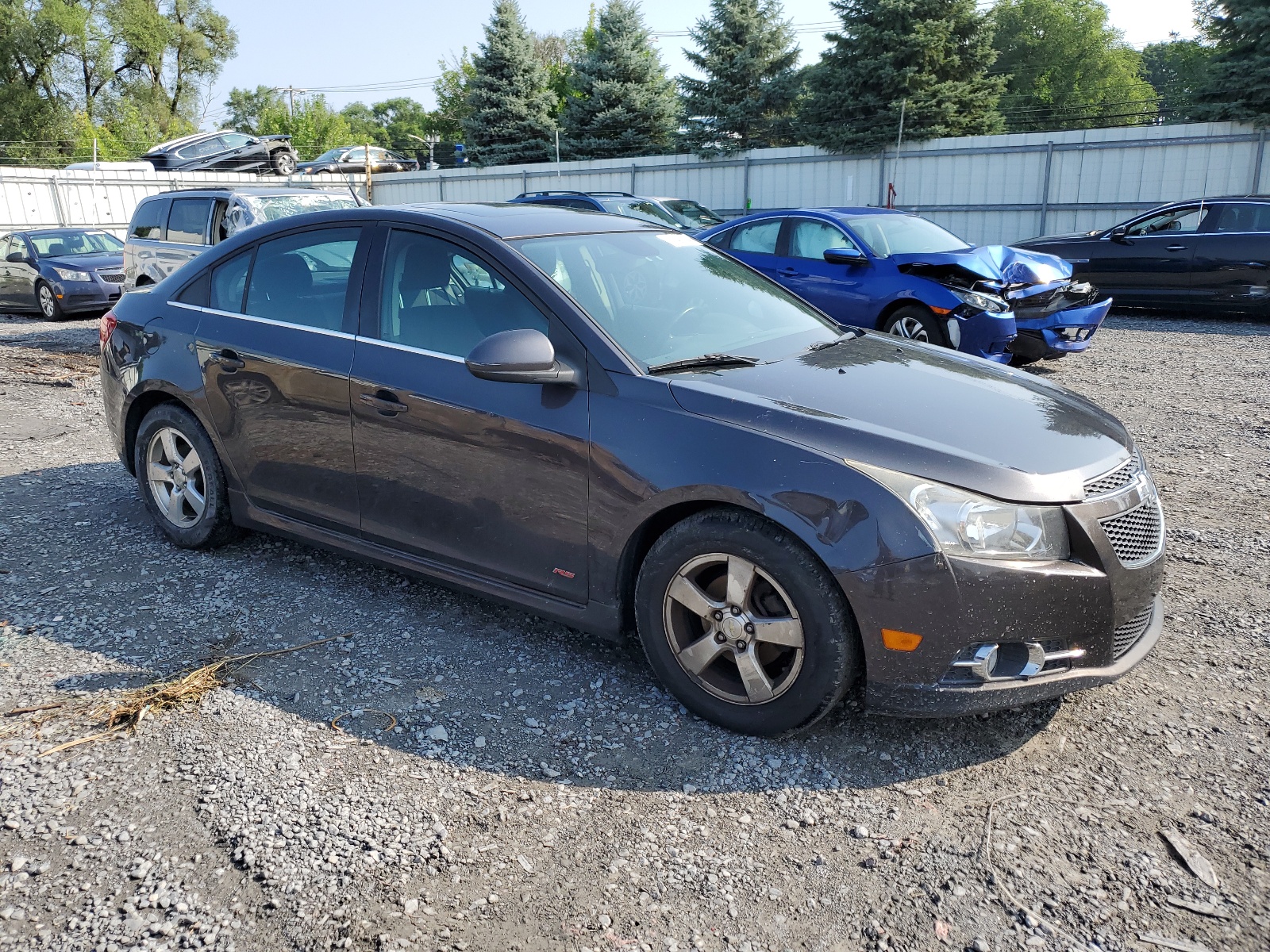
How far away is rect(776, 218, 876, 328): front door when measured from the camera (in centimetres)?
946

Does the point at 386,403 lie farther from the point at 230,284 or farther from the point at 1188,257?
the point at 1188,257

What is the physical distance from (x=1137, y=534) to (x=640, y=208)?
12.2m

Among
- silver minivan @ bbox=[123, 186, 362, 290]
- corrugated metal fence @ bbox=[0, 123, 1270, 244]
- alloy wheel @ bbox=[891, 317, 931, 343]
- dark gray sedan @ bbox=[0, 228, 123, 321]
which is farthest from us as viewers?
corrugated metal fence @ bbox=[0, 123, 1270, 244]

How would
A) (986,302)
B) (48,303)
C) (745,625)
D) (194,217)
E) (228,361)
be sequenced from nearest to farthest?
(745,625) → (228,361) → (986,302) → (194,217) → (48,303)

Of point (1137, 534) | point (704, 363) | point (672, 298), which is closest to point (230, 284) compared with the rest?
point (672, 298)

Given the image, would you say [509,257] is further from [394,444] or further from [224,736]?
[224,736]

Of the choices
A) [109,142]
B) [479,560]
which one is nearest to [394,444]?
[479,560]

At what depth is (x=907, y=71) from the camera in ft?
77.4

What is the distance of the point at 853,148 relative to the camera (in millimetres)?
22016

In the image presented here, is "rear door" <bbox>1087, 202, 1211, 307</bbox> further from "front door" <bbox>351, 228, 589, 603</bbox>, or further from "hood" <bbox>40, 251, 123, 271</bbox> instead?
"hood" <bbox>40, 251, 123, 271</bbox>

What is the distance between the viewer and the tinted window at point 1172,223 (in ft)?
40.8

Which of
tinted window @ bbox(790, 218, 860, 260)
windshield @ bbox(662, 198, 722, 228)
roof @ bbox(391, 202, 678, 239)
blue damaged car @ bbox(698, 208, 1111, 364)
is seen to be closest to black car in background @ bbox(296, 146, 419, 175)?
windshield @ bbox(662, 198, 722, 228)

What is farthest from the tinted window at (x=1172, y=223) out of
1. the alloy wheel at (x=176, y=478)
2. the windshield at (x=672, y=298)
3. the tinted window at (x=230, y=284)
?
the alloy wheel at (x=176, y=478)

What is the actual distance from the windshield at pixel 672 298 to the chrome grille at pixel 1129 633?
5.00ft
